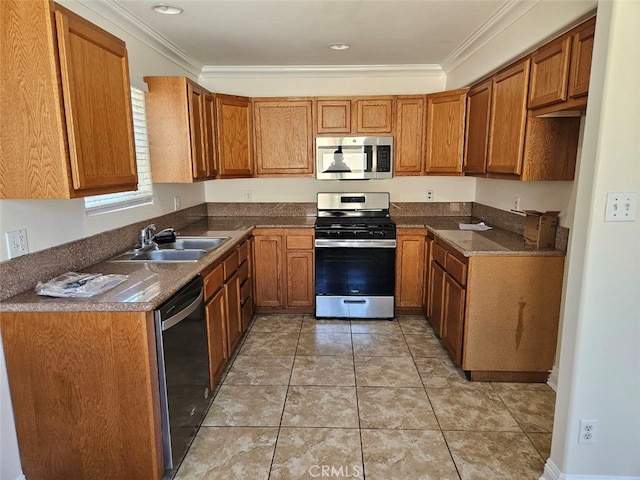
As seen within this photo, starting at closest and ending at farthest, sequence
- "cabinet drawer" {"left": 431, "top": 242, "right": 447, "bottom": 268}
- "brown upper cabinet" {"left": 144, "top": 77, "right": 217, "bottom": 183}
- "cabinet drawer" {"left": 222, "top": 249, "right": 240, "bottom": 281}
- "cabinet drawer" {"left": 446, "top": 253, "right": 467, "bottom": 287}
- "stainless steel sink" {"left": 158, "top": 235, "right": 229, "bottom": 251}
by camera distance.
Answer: "cabinet drawer" {"left": 446, "top": 253, "right": 467, "bottom": 287} → "cabinet drawer" {"left": 222, "top": 249, "right": 240, "bottom": 281} → "brown upper cabinet" {"left": 144, "top": 77, "right": 217, "bottom": 183} → "stainless steel sink" {"left": 158, "top": 235, "right": 229, "bottom": 251} → "cabinet drawer" {"left": 431, "top": 242, "right": 447, "bottom": 268}

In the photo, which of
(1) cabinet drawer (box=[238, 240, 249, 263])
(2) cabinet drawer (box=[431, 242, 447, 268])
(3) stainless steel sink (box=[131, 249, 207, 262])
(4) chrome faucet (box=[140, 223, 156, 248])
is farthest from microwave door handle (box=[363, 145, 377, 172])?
(4) chrome faucet (box=[140, 223, 156, 248])

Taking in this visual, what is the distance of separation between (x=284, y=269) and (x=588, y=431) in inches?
106

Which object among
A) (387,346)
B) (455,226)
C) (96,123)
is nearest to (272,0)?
(96,123)

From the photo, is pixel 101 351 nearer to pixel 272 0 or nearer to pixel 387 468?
pixel 387 468

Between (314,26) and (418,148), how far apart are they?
1.63m

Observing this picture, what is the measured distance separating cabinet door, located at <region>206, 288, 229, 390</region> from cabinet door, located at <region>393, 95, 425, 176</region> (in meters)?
2.22

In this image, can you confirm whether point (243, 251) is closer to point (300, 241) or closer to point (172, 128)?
point (300, 241)

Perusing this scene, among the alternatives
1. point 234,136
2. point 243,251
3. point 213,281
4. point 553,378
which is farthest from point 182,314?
point 553,378

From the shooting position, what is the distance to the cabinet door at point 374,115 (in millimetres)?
3910

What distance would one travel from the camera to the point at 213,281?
100 inches

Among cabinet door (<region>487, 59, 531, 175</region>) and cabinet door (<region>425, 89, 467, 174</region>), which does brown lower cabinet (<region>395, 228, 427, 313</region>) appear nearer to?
cabinet door (<region>425, 89, 467, 174</region>)

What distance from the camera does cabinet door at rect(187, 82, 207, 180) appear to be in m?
3.07

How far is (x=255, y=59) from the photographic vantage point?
12.2ft

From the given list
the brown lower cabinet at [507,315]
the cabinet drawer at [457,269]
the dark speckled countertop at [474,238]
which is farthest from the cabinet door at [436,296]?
the brown lower cabinet at [507,315]
